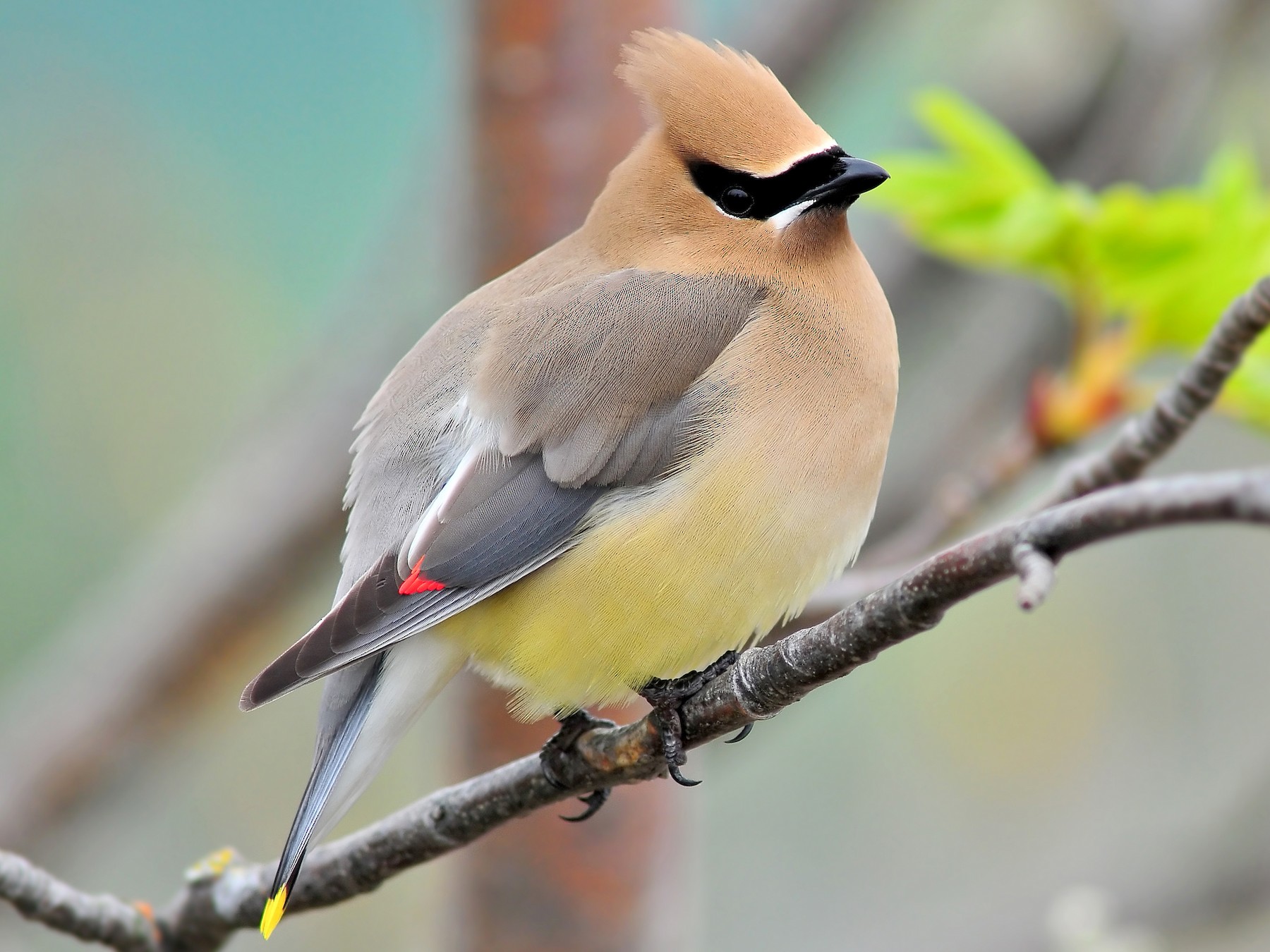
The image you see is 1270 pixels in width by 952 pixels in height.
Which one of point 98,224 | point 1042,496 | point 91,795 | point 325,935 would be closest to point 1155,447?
point 1042,496

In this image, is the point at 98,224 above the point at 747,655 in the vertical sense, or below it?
below

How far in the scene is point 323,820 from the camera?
2.89m

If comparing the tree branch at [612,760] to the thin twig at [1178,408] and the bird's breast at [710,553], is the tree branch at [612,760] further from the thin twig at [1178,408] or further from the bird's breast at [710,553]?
the thin twig at [1178,408]

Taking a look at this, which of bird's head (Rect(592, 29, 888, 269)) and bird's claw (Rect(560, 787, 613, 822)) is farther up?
bird's head (Rect(592, 29, 888, 269))

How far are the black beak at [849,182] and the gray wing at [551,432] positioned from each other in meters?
0.33

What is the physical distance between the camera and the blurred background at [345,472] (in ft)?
14.9

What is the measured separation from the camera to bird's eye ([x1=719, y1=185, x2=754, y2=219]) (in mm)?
3340

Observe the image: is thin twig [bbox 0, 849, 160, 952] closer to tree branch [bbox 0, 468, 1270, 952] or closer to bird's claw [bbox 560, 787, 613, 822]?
tree branch [bbox 0, 468, 1270, 952]

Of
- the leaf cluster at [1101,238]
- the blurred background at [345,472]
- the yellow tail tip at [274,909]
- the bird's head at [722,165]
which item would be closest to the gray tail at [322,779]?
the yellow tail tip at [274,909]

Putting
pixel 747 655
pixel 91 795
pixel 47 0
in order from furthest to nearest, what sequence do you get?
pixel 47 0
pixel 91 795
pixel 747 655

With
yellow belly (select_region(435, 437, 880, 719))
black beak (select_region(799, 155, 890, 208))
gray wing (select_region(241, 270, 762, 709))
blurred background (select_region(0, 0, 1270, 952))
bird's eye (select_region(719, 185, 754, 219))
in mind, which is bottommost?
blurred background (select_region(0, 0, 1270, 952))

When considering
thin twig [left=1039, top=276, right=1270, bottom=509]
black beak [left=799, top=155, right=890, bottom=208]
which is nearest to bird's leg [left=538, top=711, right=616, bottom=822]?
thin twig [left=1039, top=276, right=1270, bottom=509]

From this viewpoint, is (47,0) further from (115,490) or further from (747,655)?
(747,655)

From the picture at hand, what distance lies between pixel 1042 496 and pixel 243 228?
15.7ft
